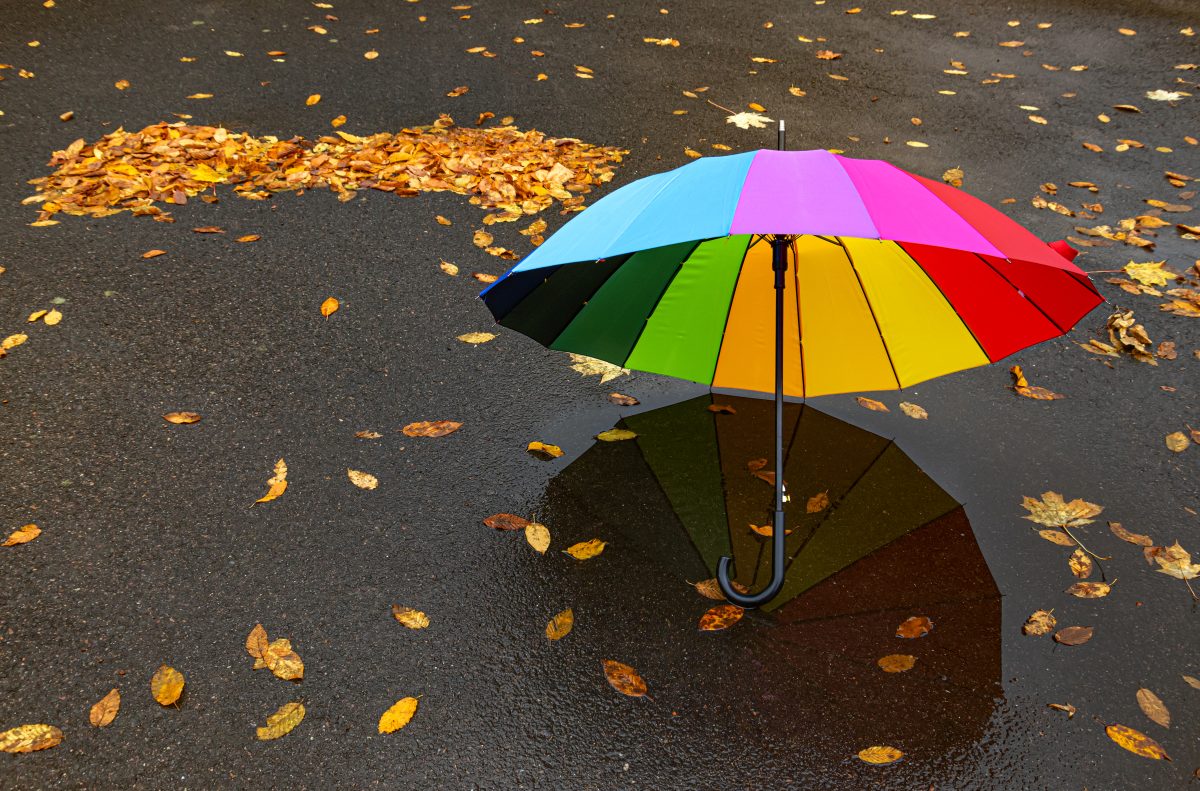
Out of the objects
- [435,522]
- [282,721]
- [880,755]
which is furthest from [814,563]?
[282,721]

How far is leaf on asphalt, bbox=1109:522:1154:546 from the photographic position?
286 centimetres

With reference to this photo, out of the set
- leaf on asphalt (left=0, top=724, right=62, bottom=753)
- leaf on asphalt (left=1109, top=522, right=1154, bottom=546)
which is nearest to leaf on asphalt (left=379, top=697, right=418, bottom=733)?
leaf on asphalt (left=0, top=724, right=62, bottom=753)

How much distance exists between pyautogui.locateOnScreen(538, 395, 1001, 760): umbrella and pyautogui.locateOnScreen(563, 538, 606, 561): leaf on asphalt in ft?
0.12

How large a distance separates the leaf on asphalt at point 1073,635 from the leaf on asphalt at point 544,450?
1720 mm

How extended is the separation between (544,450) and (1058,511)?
183cm

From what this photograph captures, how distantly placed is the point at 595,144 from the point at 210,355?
290cm

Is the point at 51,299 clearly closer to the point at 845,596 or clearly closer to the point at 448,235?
the point at 448,235

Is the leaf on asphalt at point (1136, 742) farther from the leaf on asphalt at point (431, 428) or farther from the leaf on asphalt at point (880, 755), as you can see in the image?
the leaf on asphalt at point (431, 428)

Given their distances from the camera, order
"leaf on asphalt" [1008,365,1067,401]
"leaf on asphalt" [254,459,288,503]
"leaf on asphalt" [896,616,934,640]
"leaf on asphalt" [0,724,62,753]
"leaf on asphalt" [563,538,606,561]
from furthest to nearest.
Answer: "leaf on asphalt" [1008,365,1067,401] → "leaf on asphalt" [254,459,288,503] → "leaf on asphalt" [563,538,606,561] → "leaf on asphalt" [896,616,934,640] → "leaf on asphalt" [0,724,62,753]

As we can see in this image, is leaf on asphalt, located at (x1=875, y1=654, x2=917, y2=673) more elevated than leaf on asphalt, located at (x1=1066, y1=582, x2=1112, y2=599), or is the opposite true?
leaf on asphalt, located at (x1=1066, y1=582, x2=1112, y2=599)

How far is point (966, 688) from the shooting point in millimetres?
2408

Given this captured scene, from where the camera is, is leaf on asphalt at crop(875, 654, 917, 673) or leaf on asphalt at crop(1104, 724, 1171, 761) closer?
leaf on asphalt at crop(1104, 724, 1171, 761)

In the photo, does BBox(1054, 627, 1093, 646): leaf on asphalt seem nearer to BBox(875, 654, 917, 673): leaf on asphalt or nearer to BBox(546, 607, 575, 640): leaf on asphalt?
BBox(875, 654, 917, 673): leaf on asphalt

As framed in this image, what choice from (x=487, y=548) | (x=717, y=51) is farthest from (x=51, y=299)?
(x=717, y=51)
